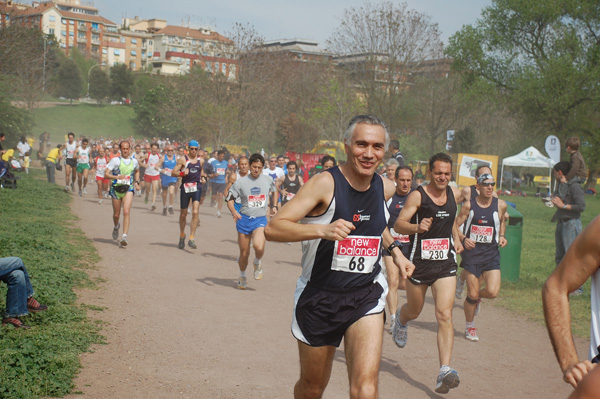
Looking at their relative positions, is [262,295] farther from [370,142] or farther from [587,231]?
[587,231]

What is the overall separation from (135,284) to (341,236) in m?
7.33

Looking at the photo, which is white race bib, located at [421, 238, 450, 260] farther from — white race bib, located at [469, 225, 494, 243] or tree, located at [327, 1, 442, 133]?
tree, located at [327, 1, 442, 133]

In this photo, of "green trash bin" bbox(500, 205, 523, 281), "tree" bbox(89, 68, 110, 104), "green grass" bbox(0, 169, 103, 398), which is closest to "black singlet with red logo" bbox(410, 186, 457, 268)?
"green grass" bbox(0, 169, 103, 398)

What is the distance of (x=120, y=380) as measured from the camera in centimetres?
627

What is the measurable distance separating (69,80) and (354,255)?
367 ft

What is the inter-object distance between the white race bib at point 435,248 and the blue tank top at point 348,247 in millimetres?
2560

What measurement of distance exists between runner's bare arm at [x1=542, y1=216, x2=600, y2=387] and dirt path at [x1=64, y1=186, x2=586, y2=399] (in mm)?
3778

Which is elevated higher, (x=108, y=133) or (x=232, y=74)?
(x=232, y=74)

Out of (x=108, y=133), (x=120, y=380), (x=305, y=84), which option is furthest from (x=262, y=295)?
(x=108, y=133)

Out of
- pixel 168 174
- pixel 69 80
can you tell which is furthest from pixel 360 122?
pixel 69 80

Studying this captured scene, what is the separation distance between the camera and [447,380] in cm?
644

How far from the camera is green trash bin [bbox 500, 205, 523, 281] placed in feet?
42.3

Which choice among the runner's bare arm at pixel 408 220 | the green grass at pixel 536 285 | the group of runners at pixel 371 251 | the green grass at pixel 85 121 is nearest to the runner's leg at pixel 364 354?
the group of runners at pixel 371 251

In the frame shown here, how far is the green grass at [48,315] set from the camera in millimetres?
5793
